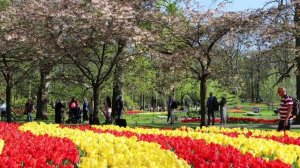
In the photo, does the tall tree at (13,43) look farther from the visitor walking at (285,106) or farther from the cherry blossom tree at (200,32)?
the visitor walking at (285,106)

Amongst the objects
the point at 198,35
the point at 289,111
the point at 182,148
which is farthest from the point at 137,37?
the point at 182,148

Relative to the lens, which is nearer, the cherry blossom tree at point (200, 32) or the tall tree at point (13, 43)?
the cherry blossom tree at point (200, 32)

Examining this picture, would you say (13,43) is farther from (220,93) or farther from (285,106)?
(220,93)

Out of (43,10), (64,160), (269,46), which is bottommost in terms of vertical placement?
(64,160)

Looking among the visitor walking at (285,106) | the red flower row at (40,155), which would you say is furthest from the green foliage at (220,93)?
the red flower row at (40,155)

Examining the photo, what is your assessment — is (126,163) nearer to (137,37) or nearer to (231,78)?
(137,37)

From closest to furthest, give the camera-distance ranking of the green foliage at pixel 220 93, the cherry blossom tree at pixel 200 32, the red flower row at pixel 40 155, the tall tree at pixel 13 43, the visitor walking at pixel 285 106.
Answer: the red flower row at pixel 40 155 → the visitor walking at pixel 285 106 → the cherry blossom tree at pixel 200 32 → the tall tree at pixel 13 43 → the green foliage at pixel 220 93

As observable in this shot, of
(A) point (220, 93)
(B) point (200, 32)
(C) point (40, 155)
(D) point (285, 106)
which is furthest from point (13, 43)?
(A) point (220, 93)

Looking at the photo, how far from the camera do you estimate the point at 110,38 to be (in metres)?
22.5

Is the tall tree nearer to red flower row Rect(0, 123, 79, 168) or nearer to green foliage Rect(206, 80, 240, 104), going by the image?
red flower row Rect(0, 123, 79, 168)

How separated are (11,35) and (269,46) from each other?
12980 millimetres

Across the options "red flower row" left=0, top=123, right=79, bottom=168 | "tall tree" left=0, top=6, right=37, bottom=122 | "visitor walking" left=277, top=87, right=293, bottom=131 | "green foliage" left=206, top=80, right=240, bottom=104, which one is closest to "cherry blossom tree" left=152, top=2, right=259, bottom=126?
"tall tree" left=0, top=6, right=37, bottom=122

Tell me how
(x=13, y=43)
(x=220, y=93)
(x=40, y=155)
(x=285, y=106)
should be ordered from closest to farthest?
(x=40, y=155)
(x=285, y=106)
(x=13, y=43)
(x=220, y=93)

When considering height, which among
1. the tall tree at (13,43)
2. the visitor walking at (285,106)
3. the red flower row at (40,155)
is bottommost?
the red flower row at (40,155)
